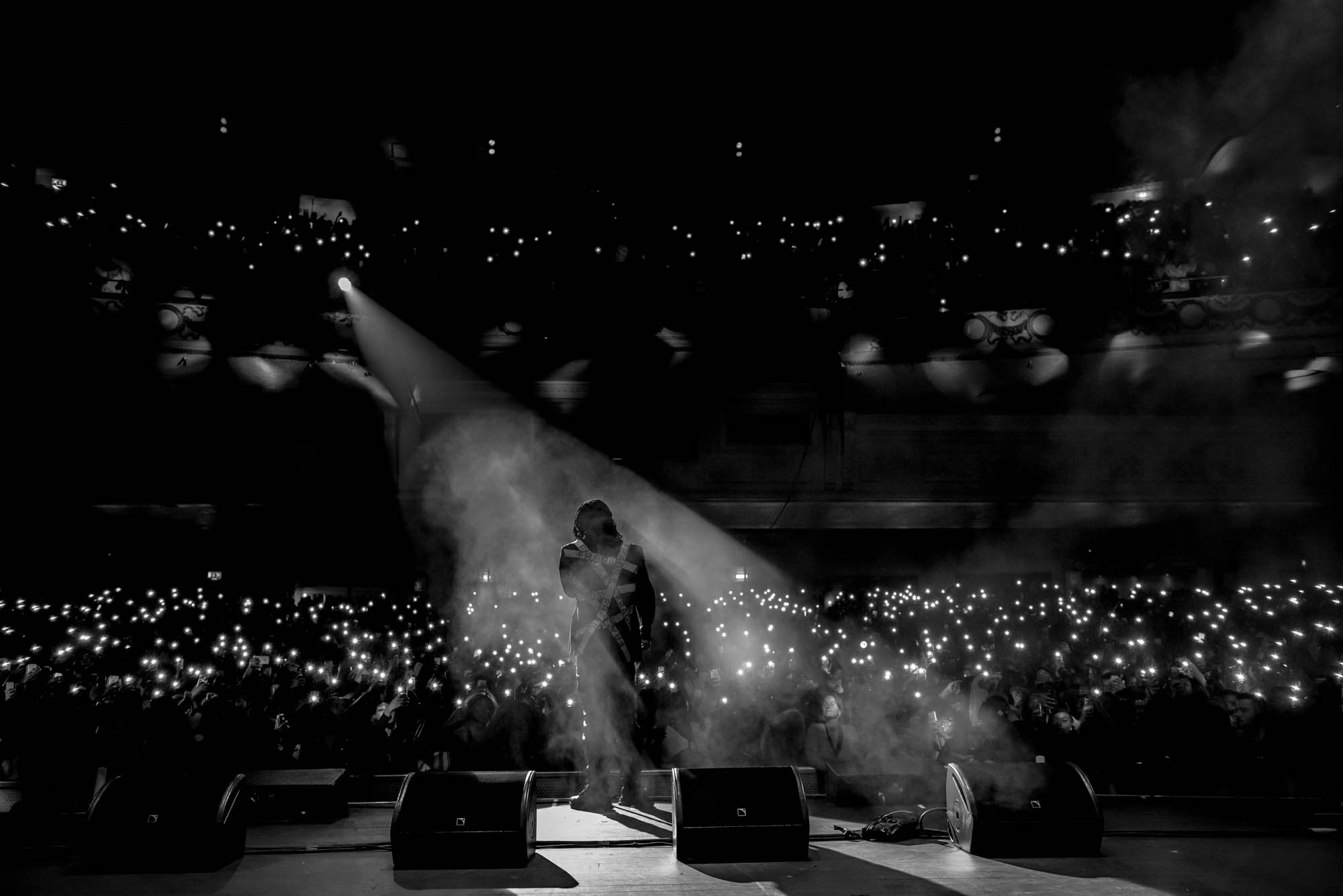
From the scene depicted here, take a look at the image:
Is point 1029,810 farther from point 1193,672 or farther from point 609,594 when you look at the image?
point 1193,672

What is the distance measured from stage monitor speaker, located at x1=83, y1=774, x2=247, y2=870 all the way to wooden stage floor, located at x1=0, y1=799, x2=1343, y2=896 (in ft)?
0.31

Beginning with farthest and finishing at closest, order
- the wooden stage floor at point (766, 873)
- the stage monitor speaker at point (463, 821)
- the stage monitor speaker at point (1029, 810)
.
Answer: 1. the stage monitor speaker at point (1029, 810)
2. the stage monitor speaker at point (463, 821)
3. the wooden stage floor at point (766, 873)

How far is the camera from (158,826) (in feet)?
14.8

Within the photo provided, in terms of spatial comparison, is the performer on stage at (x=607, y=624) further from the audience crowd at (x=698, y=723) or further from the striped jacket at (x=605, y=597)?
the audience crowd at (x=698, y=723)

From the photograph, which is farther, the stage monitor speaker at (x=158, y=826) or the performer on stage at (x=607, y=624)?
the performer on stage at (x=607, y=624)

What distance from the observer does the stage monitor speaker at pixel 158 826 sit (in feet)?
14.8

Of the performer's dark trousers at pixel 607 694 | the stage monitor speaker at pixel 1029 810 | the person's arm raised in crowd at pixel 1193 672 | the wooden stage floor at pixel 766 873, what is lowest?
the wooden stage floor at pixel 766 873

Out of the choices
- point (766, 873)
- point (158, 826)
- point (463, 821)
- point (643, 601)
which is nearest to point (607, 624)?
point (643, 601)

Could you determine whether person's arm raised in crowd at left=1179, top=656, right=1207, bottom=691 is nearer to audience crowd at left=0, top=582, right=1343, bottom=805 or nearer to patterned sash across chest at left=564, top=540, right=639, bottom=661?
audience crowd at left=0, top=582, right=1343, bottom=805

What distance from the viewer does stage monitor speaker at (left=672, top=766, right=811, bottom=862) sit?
4570 mm

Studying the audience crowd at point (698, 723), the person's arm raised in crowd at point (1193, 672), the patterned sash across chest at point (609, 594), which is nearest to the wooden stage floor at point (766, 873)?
the audience crowd at point (698, 723)

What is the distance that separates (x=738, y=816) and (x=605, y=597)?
1.76 meters

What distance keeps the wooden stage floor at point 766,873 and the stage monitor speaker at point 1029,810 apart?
103 mm

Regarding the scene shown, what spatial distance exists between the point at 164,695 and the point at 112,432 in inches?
503
